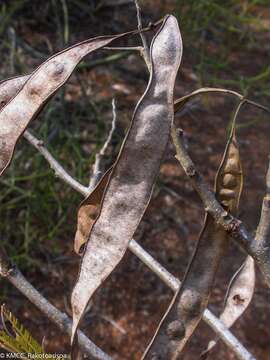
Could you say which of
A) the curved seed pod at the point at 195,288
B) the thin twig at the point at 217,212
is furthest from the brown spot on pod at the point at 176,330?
the thin twig at the point at 217,212

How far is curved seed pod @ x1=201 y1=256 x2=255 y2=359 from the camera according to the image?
96cm

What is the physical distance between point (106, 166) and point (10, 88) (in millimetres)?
2132

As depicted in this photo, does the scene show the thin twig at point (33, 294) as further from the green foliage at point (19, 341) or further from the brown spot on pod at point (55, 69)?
the brown spot on pod at point (55, 69)

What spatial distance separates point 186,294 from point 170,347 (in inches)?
2.5

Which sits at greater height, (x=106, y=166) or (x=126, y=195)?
(x=126, y=195)

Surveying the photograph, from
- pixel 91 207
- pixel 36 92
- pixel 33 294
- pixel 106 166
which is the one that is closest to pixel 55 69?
pixel 36 92

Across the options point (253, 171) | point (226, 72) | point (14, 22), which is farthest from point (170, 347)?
A: point (226, 72)

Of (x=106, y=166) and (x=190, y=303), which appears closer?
(x=190, y=303)

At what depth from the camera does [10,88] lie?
824mm

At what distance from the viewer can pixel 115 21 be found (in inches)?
152

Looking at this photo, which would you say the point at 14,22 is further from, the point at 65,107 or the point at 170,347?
the point at 170,347

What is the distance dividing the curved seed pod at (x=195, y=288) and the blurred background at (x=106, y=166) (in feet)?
5.43

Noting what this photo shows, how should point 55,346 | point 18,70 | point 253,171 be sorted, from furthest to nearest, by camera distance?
point 253,171, point 18,70, point 55,346

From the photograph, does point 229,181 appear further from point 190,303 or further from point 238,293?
point 238,293
